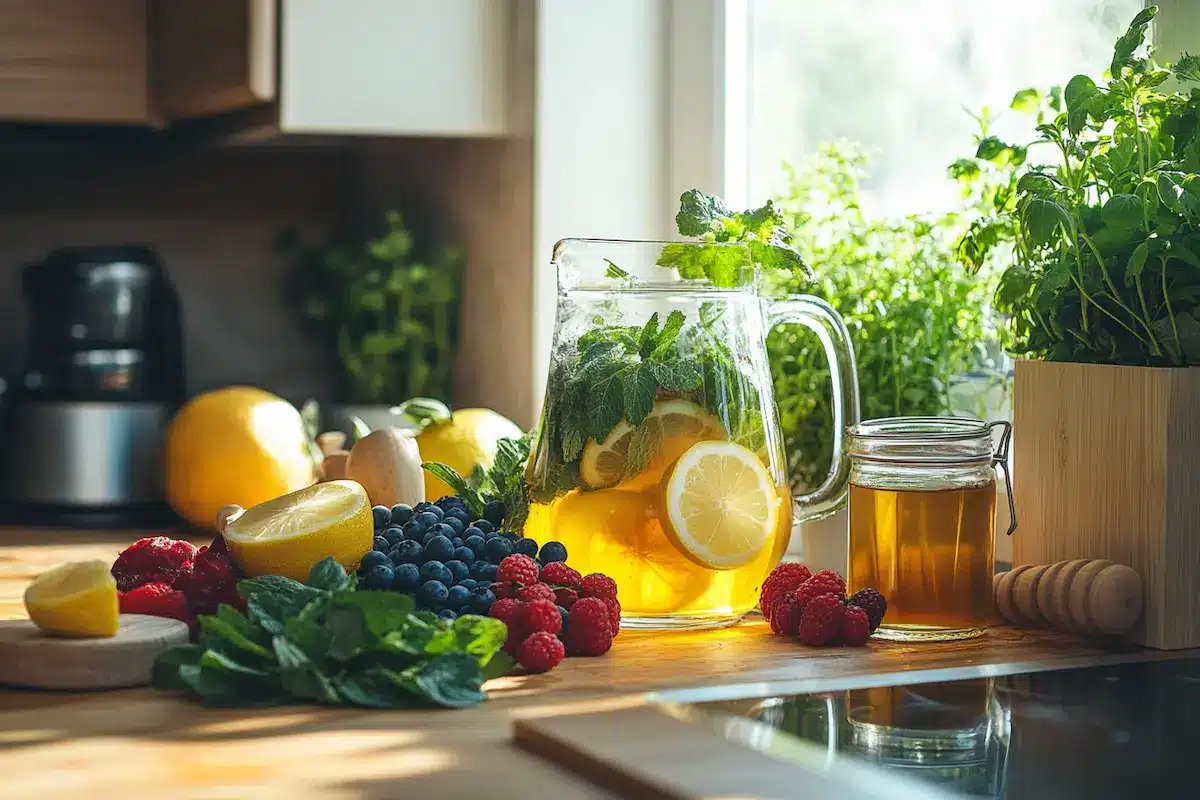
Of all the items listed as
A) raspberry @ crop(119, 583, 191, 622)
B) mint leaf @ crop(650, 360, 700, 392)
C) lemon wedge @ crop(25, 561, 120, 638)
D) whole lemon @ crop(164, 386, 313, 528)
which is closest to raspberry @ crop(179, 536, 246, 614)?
raspberry @ crop(119, 583, 191, 622)

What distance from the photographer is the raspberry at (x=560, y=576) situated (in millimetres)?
1019

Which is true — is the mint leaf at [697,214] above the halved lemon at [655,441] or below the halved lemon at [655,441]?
above

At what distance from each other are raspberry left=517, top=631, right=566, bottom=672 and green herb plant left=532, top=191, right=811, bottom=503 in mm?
147

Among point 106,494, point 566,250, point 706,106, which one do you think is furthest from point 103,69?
point 566,250

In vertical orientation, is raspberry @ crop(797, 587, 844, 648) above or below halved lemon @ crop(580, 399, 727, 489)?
below

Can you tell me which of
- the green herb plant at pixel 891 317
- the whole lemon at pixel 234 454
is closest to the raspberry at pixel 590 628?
the green herb plant at pixel 891 317

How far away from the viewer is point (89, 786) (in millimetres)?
719

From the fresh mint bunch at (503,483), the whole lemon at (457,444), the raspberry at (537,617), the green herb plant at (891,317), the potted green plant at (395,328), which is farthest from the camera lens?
the potted green plant at (395,328)

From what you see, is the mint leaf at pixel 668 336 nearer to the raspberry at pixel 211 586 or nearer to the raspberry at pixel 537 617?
the raspberry at pixel 537 617

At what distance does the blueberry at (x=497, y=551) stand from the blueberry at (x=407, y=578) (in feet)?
0.20

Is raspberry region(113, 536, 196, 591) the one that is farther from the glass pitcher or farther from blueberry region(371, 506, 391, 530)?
the glass pitcher

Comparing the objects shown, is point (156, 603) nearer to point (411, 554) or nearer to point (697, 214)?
point (411, 554)

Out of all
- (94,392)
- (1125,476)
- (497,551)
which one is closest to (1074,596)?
(1125,476)

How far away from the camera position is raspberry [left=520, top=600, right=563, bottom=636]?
98cm
